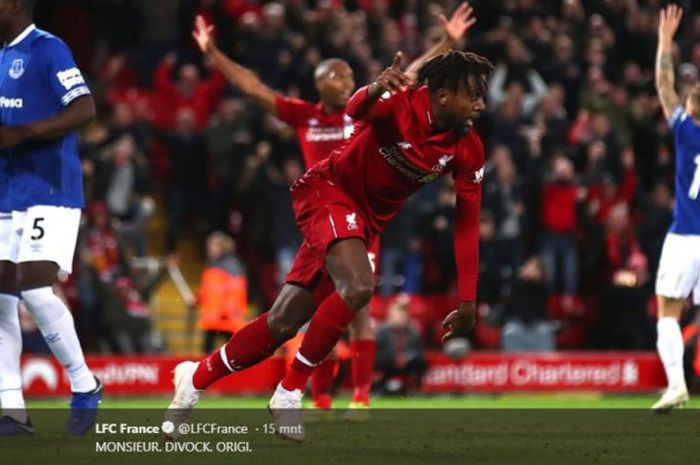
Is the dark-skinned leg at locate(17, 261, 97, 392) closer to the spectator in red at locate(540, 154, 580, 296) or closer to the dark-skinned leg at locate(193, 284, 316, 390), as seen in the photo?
the dark-skinned leg at locate(193, 284, 316, 390)

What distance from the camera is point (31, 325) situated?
56.7 ft

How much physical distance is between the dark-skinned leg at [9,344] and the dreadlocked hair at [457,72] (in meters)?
2.91

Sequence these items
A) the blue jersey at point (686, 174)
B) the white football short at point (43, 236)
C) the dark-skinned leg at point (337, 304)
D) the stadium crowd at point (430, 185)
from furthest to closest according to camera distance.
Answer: the stadium crowd at point (430, 185), the blue jersey at point (686, 174), the white football short at point (43, 236), the dark-skinned leg at point (337, 304)

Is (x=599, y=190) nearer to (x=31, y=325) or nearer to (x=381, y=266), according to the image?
(x=381, y=266)

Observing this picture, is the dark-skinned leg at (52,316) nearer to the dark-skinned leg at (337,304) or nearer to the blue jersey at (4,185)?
the blue jersey at (4,185)

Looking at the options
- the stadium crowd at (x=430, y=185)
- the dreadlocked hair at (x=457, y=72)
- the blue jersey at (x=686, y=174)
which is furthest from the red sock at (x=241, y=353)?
the stadium crowd at (x=430, y=185)

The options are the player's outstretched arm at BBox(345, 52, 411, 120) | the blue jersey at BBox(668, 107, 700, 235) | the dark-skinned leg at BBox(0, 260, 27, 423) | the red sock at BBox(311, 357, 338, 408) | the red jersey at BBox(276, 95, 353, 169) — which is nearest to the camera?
the player's outstretched arm at BBox(345, 52, 411, 120)

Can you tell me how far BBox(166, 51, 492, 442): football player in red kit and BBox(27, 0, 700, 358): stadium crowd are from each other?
9796mm

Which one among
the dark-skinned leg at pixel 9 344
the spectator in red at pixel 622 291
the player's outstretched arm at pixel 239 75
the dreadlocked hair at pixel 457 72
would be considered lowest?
the spectator in red at pixel 622 291

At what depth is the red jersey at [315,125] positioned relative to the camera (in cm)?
1159

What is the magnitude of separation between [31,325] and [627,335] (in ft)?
25.4

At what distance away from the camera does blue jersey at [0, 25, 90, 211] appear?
900cm

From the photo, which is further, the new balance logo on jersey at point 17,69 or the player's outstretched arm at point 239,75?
the player's outstretched arm at point 239,75

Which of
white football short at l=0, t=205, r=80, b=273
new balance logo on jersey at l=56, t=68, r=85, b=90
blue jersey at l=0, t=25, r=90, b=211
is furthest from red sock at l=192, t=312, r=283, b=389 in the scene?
new balance logo on jersey at l=56, t=68, r=85, b=90
